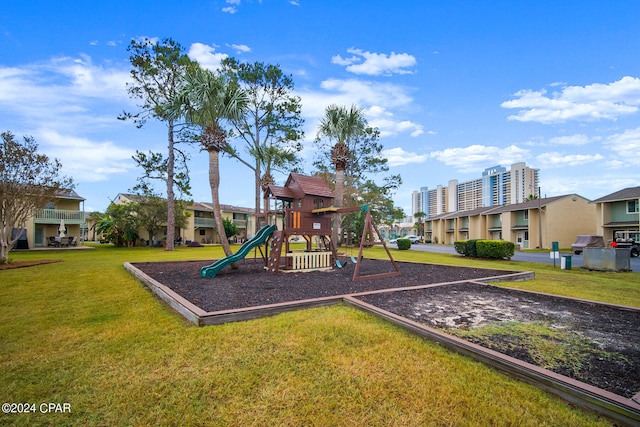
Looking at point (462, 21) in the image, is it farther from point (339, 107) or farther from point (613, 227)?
point (613, 227)

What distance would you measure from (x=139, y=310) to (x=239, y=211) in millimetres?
43988

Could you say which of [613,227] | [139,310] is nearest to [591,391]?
[139,310]

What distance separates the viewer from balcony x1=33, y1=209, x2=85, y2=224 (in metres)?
28.5

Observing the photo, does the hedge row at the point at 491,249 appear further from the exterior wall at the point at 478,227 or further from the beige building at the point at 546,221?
the exterior wall at the point at 478,227

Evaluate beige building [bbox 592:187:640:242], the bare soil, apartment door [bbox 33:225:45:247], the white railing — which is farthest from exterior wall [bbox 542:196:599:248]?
apartment door [bbox 33:225:45:247]

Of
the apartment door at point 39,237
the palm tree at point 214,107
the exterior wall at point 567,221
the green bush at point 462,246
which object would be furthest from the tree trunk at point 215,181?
the exterior wall at point 567,221

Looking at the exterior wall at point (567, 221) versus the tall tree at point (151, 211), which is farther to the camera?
the exterior wall at point (567, 221)

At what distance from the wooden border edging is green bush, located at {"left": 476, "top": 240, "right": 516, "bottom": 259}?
55.8 feet

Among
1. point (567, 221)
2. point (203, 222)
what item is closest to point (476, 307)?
point (567, 221)

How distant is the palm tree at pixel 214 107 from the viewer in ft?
38.6

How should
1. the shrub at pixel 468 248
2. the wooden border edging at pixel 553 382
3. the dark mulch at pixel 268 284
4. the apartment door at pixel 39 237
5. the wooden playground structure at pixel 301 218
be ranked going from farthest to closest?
the apartment door at pixel 39 237 → the shrub at pixel 468 248 → the wooden playground structure at pixel 301 218 → the dark mulch at pixel 268 284 → the wooden border edging at pixel 553 382

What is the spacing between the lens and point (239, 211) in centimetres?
4903

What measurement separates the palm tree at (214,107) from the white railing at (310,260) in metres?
2.53

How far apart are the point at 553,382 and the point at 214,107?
12582mm
